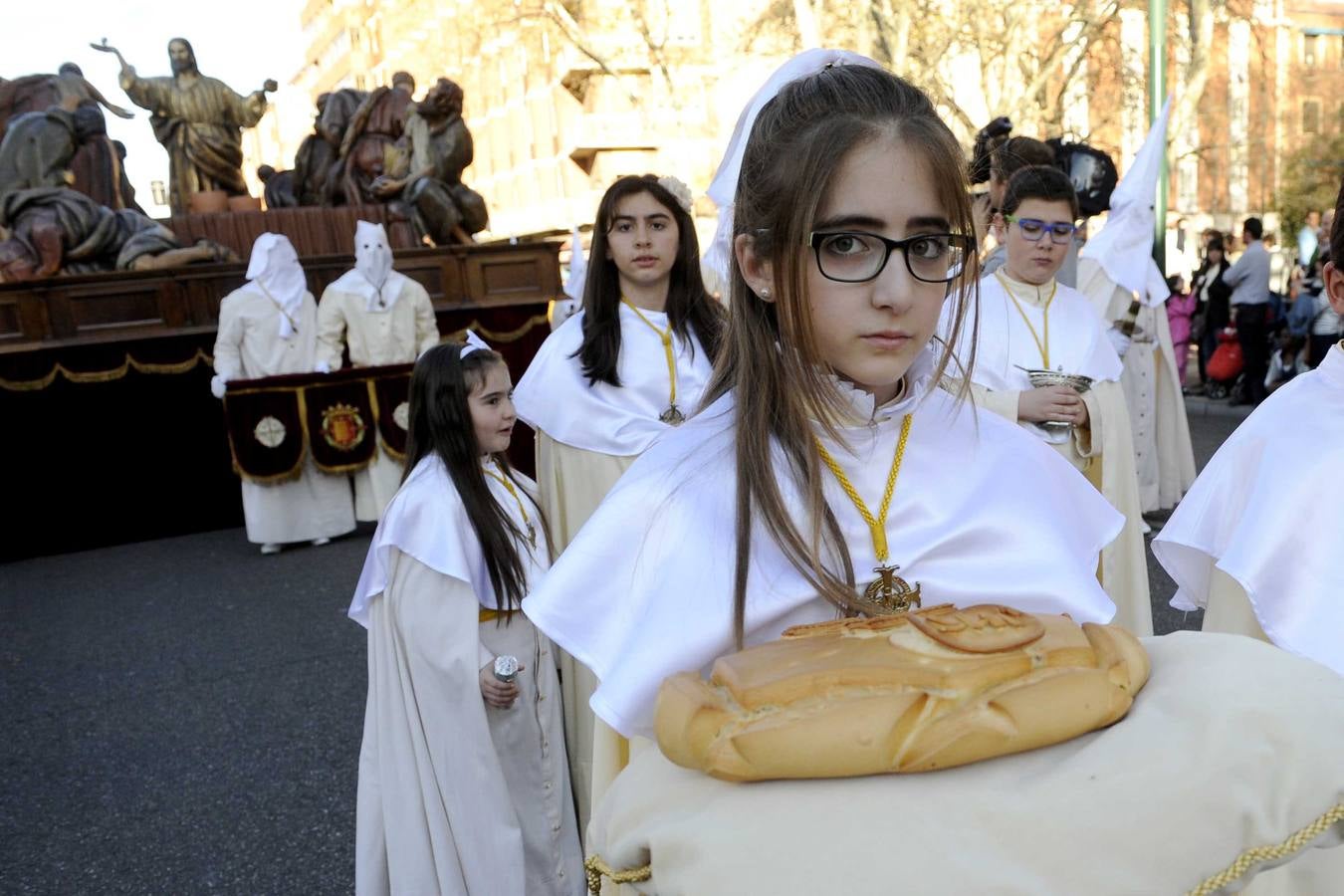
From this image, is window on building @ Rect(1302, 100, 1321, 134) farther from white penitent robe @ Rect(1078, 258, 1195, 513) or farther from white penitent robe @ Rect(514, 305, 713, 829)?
white penitent robe @ Rect(514, 305, 713, 829)

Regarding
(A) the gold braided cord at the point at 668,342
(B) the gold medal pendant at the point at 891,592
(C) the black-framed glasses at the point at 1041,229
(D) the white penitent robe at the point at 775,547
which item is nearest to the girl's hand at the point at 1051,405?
(C) the black-framed glasses at the point at 1041,229

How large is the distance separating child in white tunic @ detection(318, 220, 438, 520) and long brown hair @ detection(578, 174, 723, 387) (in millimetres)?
6084

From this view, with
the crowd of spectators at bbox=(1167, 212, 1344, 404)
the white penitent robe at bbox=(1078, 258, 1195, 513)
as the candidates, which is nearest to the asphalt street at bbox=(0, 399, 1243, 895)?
the white penitent robe at bbox=(1078, 258, 1195, 513)

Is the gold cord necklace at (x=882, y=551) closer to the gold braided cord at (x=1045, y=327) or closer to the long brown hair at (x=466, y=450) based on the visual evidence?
the long brown hair at (x=466, y=450)

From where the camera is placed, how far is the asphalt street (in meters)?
4.14

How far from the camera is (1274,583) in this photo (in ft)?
6.82

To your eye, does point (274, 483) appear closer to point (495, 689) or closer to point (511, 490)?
point (511, 490)

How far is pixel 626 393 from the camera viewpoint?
409 cm

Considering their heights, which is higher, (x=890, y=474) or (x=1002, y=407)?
(x=890, y=474)

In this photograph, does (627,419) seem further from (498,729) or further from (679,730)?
(679,730)

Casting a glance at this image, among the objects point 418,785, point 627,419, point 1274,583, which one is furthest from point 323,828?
point 1274,583

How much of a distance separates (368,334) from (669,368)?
6.46 m

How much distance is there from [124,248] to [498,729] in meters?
9.50

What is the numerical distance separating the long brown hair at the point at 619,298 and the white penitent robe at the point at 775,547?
2.50 metres
